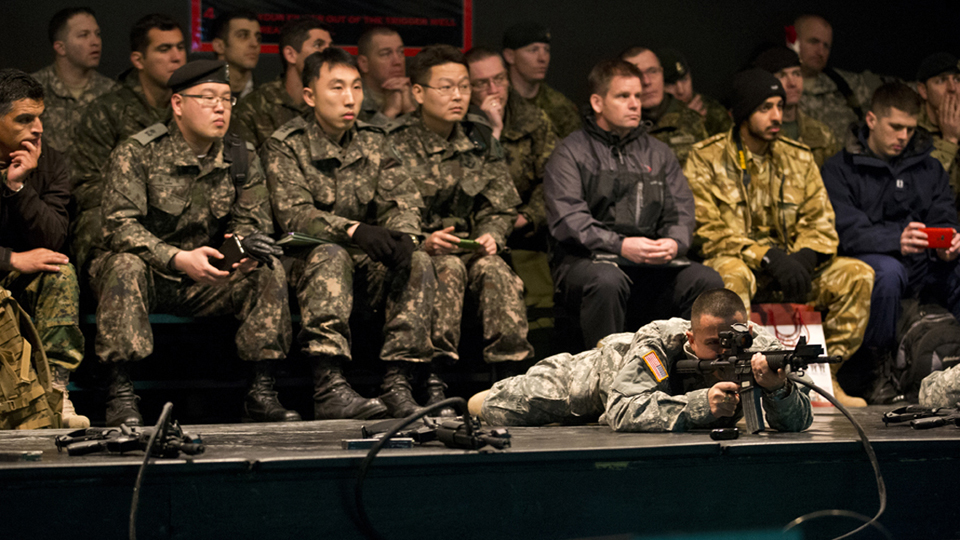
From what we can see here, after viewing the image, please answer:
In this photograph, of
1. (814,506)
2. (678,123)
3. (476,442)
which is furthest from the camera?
(678,123)

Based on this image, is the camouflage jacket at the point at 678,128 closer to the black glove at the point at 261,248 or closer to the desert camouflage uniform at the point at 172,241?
the desert camouflage uniform at the point at 172,241

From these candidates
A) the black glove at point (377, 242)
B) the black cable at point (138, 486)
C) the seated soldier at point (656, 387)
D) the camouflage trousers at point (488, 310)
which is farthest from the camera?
the camouflage trousers at point (488, 310)

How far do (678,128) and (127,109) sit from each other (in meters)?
3.11

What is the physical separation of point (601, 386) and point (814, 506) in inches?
37.5

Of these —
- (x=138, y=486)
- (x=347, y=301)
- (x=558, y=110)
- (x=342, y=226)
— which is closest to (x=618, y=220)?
(x=558, y=110)

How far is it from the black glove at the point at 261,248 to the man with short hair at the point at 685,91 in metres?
3.06

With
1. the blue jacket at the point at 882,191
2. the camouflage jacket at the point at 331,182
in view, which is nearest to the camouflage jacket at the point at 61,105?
the camouflage jacket at the point at 331,182

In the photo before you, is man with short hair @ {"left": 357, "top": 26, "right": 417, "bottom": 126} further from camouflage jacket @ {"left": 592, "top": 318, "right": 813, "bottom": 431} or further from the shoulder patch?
camouflage jacket @ {"left": 592, "top": 318, "right": 813, "bottom": 431}

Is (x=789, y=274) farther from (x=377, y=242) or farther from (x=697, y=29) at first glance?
(x=697, y=29)

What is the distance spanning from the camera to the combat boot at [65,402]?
13.4 feet

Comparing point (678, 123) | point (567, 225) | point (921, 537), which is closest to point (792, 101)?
point (678, 123)

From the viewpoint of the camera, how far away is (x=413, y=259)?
184 inches

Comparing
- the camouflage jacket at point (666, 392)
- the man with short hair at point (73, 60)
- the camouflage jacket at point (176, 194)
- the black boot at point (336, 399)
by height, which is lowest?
the black boot at point (336, 399)

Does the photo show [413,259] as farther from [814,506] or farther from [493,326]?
[814,506]
